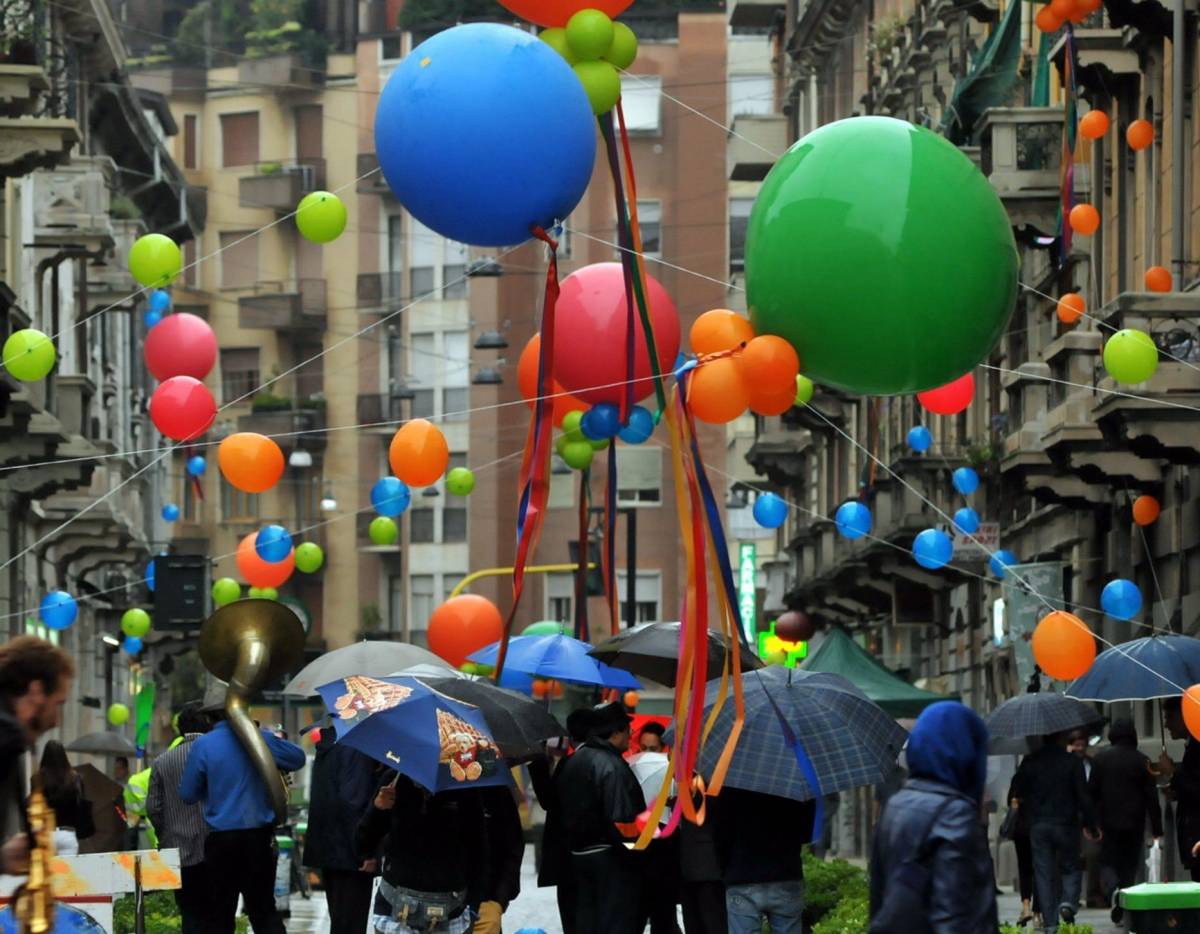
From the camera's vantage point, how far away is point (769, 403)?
1296cm

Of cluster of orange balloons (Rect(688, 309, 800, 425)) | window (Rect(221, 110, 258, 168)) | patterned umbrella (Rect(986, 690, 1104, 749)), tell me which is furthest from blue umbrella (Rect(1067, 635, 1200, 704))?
window (Rect(221, 110, 258, 168))

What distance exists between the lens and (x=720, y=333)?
1311cm

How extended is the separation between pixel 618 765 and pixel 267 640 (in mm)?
2995

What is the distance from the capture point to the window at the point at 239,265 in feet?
262

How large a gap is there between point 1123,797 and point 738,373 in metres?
9.47

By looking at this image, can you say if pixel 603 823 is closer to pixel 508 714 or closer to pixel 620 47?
pixel 508 714

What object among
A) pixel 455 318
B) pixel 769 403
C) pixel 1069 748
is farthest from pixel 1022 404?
pixel 455 318

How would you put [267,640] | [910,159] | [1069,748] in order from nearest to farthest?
[910,159], [267,640], [1069,748]

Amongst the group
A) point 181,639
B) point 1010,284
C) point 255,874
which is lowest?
point 181,639

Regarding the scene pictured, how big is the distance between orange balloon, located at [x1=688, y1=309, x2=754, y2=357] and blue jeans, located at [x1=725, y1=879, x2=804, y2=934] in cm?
258

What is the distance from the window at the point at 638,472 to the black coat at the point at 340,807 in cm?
5865

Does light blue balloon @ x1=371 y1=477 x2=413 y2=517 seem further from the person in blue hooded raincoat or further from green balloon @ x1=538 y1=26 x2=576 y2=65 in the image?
the person in blue hooded raincoat

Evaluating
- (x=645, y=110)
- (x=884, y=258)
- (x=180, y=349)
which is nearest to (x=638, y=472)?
(x=645, y=110)

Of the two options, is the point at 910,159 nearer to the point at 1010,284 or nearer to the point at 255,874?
the point at 1010,284
